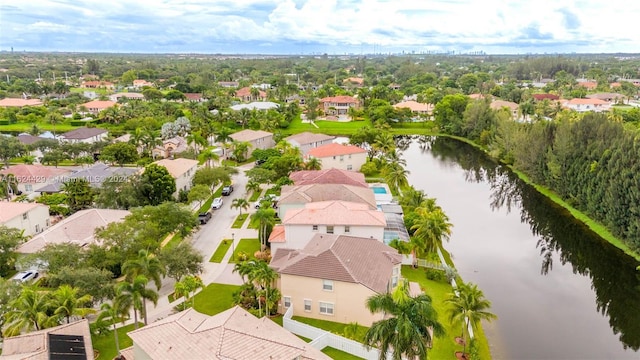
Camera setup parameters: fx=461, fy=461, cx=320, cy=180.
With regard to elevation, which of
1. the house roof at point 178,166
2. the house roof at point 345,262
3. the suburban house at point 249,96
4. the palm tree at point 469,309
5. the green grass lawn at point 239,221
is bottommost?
the green grass lawn at point 239,221

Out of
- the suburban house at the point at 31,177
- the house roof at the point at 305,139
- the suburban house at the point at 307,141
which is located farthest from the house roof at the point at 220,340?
the house roof at the point at 305,139

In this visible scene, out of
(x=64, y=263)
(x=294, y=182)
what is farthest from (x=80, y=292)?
(x=294, y=182)

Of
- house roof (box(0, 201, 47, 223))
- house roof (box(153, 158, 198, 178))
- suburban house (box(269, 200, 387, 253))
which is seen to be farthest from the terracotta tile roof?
house roof (box(0, 201, 47, 223))

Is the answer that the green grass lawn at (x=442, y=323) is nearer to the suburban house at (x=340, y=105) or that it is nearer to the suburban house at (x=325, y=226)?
the suburban house at (x=325, y=226)

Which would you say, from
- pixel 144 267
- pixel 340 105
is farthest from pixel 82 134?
pixel 340 105

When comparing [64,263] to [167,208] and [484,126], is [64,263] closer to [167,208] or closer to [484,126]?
[167,208]
